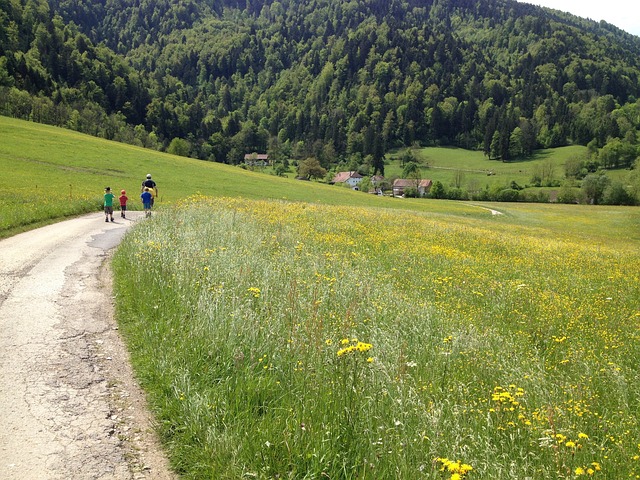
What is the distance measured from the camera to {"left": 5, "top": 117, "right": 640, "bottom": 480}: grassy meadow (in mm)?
4320

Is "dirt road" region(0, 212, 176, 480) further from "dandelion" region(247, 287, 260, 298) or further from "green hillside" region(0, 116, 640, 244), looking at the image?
"green hillside" region(0, 116, 640, 244)

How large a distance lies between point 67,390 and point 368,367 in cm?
410

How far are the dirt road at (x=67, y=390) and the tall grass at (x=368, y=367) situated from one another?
32 centimetres

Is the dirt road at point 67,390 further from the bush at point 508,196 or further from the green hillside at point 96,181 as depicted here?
the bush at point 508,196

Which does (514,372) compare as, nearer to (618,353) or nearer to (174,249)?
(618,353)

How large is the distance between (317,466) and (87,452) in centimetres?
256

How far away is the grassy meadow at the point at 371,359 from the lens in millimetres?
4320

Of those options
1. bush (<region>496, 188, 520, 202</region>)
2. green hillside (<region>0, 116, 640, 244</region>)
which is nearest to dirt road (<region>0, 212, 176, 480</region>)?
green hillside (<region>0, 116, 640, 244</region>)

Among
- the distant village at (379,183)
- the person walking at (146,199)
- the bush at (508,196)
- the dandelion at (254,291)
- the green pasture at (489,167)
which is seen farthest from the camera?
the green pasture at (489,167)

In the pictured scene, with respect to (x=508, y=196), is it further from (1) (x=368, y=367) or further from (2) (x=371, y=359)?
(2) (x=371, y=359)

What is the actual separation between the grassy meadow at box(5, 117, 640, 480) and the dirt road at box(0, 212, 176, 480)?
334mm

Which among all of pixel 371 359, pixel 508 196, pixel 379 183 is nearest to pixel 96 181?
pixel 371 359

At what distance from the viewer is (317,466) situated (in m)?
4.04

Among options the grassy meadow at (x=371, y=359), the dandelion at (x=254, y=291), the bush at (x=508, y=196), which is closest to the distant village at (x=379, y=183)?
the bush at (x=508, y=196)
